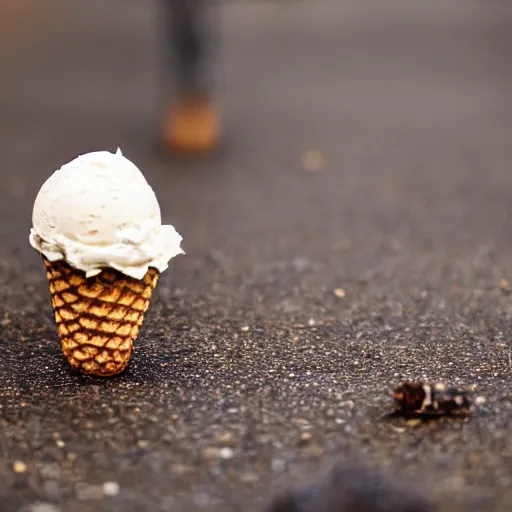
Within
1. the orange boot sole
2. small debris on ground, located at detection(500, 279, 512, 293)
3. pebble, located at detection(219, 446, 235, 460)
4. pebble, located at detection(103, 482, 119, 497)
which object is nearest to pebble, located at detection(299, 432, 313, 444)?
pebble, located at detection(219, 446, 235, 460)

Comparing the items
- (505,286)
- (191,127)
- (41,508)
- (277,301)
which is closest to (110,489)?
(41,508)

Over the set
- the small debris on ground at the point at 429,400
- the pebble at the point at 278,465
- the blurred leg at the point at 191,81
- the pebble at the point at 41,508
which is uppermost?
the blurred leg at the point at 191,81

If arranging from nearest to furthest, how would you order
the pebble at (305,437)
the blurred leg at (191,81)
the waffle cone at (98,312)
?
the pebble at (305,437) → the waffle cone at (98,312) → the blurred leg at (191,81)

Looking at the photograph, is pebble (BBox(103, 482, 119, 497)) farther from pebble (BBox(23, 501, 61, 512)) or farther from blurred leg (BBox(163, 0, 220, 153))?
blurred leg (BBox(163, 0, 220, 153))

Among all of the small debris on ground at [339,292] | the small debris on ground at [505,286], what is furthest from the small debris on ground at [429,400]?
the small debris on ground at [505,286]

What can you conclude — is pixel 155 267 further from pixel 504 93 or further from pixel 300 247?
pixel 504 93

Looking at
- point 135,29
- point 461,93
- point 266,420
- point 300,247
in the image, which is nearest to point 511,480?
point 266,420

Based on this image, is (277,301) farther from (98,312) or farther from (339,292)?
(98,312)

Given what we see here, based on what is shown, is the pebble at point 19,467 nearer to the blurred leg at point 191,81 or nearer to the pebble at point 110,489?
the pebble at point 110,489
